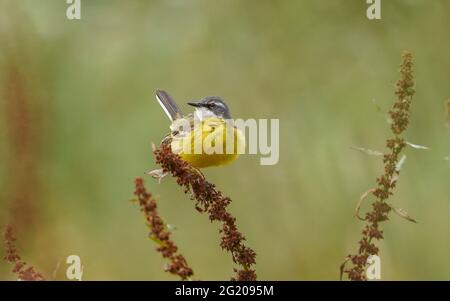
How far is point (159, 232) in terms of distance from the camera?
182cm

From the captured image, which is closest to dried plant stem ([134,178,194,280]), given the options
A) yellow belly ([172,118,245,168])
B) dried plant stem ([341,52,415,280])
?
dried plant stem ([341,52,415,280])

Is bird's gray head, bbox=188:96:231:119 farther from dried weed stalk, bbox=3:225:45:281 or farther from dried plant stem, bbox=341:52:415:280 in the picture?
dried weed stalk, bbox=3:225:45:281

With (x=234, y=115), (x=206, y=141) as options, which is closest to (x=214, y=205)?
(x=206, y=141)

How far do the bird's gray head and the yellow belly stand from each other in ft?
1.24

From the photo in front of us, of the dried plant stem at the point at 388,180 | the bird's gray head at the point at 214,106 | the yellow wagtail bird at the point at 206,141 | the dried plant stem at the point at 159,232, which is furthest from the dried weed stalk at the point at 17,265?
the bird's gray head at the point at 214,106

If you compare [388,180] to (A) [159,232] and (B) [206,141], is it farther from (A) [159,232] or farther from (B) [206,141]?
(B) [206,141]

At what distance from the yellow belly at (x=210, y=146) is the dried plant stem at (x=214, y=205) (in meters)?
1.85

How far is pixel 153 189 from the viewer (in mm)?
5598

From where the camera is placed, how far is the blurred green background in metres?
4.55

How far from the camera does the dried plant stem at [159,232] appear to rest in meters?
1.78

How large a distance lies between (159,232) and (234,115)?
391cm

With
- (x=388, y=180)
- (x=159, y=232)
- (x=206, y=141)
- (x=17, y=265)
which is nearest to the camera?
(x=159, y=232)

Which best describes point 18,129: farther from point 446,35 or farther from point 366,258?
point 446,35
